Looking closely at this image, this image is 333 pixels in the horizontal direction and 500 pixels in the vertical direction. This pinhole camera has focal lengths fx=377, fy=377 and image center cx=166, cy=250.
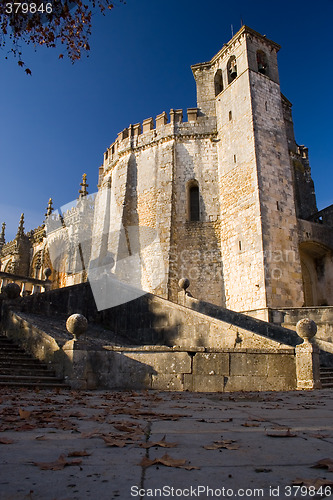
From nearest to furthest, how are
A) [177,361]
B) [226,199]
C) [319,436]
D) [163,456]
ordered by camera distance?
1. [163,456]
2. [319,436]
3. [177,361]
4. [226,199]

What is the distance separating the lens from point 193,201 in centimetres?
2248

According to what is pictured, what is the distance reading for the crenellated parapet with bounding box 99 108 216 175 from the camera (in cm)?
2294

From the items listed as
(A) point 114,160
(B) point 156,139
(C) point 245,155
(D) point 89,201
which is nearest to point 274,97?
(C) point 245,155

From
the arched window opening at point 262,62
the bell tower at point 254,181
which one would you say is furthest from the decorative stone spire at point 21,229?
the arched window opening at point 262,62

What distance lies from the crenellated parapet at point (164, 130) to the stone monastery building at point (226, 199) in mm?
68

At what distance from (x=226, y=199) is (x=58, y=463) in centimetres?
1943

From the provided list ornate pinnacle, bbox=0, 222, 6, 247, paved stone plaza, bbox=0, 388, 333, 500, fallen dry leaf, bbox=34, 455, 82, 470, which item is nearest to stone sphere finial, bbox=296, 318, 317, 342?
paved stone plaza, bbox=0, 388, 333, 500

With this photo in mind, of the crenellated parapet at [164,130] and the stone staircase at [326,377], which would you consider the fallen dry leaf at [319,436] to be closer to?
the stone staircase at [326,377]

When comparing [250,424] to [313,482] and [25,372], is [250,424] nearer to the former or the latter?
[313,482]

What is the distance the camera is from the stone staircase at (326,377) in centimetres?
856

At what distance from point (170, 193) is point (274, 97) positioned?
25.4 ft

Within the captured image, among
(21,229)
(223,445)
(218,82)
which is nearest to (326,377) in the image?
(223,445)

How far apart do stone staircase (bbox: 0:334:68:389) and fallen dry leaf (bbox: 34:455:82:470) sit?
581cm

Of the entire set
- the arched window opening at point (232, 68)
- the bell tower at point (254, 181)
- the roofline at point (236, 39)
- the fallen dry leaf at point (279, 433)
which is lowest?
the fallen dry leaf at point (279, 433)
